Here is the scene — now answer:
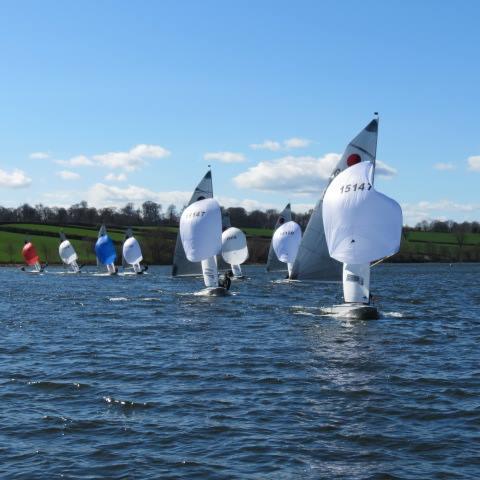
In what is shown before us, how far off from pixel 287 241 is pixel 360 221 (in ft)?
151

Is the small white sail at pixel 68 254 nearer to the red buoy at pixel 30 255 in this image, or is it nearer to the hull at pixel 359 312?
the red buoy at pixel 30 255

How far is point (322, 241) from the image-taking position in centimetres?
4078

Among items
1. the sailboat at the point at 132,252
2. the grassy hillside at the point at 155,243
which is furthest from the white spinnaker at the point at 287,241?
the grassy hillside at the point at 155,243

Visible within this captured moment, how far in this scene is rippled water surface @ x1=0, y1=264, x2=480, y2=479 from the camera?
44.4 ft

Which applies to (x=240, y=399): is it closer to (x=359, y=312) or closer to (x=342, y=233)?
(x=342, y=233)

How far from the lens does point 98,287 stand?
216ft

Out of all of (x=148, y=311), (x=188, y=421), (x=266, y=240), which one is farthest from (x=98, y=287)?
(x=266, y=240)

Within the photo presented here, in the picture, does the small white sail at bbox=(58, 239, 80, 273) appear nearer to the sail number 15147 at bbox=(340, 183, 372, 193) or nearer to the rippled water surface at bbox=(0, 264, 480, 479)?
the rippled water surface at bbox=(0, 264, 480, 479)

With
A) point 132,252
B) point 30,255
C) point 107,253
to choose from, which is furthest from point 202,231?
point 30,255

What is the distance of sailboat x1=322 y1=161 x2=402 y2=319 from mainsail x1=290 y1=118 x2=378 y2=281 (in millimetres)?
4685

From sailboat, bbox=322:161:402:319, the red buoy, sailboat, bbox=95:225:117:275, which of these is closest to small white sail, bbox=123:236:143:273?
sailboat, bbox=95:225:117:275

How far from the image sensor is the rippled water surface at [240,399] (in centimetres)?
1354

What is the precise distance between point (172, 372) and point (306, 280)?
69.9 feet

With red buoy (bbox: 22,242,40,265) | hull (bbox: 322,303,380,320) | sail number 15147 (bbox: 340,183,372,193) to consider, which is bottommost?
hull (bbox: 322,303,380,320)
